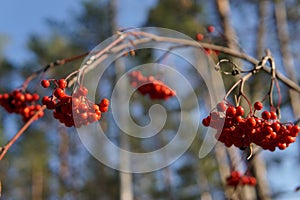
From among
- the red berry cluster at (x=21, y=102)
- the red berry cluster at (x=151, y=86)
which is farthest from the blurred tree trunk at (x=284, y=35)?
the red berry cluster at (x=21, y=102)

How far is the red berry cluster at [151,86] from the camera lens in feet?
7.78

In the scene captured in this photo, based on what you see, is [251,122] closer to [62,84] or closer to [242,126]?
[242,126]

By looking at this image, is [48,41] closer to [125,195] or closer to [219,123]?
[125,195]

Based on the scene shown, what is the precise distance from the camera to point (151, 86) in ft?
7.81

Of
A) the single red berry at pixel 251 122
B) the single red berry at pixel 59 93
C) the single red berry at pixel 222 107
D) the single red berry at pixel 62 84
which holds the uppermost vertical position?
the single red berry at pixel 62 84

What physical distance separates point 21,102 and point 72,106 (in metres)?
0.77

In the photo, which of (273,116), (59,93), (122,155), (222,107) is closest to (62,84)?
(59,93)

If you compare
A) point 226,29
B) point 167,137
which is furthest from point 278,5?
point 167,137

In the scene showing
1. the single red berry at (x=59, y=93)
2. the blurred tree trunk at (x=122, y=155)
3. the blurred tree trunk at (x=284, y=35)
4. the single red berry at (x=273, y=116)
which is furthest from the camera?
the blurred tree trunk at (x=122, y=155)

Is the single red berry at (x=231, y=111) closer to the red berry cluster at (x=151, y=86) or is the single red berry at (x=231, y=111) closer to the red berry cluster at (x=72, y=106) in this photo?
the red berry cluster at (x=72, y=106)

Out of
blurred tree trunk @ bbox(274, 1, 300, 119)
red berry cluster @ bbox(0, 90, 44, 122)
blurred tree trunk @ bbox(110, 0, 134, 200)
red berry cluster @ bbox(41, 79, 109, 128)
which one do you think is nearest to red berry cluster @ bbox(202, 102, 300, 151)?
red berry cluster @ bbox(41, 79, 109, 128)

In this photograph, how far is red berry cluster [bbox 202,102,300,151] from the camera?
133 centimetres

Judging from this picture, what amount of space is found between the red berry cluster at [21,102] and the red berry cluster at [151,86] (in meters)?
0.60

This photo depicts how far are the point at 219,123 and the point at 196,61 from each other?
7081mm
